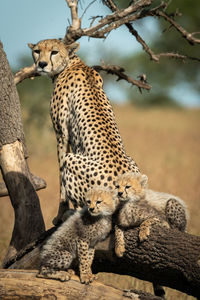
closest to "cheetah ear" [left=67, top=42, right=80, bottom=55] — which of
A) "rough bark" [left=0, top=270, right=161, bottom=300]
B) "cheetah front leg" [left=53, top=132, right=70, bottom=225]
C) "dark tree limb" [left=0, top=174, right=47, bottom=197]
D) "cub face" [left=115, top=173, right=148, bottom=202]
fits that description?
"cheetah front leg" [left=53, top=132, right=70, bottom=225]

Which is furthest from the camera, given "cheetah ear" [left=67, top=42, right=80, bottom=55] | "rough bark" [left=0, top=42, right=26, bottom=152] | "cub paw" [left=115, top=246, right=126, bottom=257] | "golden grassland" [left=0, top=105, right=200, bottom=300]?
"golden grassland" [left=0, top=105, right=200, bottom=300]

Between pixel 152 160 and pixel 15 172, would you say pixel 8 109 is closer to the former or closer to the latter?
pixel 15 172

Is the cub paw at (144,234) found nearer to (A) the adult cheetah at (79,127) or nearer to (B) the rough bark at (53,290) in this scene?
(B) the rough bark at (53,290)

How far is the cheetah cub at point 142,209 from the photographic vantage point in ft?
12.1

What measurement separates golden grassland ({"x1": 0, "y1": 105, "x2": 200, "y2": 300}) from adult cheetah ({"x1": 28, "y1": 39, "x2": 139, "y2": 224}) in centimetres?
150

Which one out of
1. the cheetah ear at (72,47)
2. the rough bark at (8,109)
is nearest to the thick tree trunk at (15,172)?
the rough bark at (8,109)

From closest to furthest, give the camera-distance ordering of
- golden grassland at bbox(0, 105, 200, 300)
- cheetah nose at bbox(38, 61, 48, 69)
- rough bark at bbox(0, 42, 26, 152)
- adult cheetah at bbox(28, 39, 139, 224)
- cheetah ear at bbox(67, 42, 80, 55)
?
adult cheetah at bbox(28, 39, 139, 224) → rough bark at bbox(0, 42, 26, 152) → cheetah nose at bbox(38, 61, 48, 69) → cheetah ear at bbox(67, 42, 80, 55) → golden grassland at bbox(0, 105, 200, 300)

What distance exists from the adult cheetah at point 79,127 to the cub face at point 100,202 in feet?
0.97

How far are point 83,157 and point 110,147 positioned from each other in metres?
0.26

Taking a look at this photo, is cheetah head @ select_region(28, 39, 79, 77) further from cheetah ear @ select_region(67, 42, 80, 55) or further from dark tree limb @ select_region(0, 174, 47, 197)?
dark tree limb @ select_region(0, 174, 47, 197)

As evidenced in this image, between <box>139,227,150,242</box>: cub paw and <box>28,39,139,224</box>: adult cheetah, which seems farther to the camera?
<box>28,39,139,224</box>: adult cheetah

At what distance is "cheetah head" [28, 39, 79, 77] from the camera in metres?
4.96

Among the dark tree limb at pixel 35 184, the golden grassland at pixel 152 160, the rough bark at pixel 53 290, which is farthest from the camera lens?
the golden grassland at pixel 152 160

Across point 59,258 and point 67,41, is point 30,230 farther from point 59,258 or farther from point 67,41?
point 67,41
